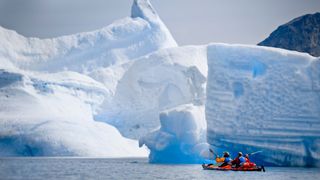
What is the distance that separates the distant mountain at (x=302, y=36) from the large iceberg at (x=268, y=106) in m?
27.8

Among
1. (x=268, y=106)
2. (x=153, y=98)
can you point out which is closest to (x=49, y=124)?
(x=153, y=98)

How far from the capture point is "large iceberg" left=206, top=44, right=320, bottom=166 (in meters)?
38.5

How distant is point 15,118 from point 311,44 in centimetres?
2963

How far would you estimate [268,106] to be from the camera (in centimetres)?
3906

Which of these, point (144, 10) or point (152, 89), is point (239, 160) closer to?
point (152, 89)

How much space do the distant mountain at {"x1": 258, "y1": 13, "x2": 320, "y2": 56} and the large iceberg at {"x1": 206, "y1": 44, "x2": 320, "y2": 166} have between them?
2779 centimetres

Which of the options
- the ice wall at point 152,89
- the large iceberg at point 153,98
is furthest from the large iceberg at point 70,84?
the ice wall at point 152,89

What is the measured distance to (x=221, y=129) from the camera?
39.6 m

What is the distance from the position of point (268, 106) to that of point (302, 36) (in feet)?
101

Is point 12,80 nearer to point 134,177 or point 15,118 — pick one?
point 15,118

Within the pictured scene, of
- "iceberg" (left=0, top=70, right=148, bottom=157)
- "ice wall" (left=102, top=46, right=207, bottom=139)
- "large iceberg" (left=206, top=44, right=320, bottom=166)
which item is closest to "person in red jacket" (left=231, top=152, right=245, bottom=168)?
"large iceberg" (left=206, top=44, right=320, bottom=166)

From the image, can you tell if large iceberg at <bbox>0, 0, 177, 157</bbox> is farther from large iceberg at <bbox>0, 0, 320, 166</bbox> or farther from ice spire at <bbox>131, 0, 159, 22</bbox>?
large iceberg at <bbox>0, 0, 320, 166</bbox>

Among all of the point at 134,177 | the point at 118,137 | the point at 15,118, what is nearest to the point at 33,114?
the point at 15,118

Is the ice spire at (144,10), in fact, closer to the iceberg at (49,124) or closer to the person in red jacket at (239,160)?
the iceberg at (49,124)
